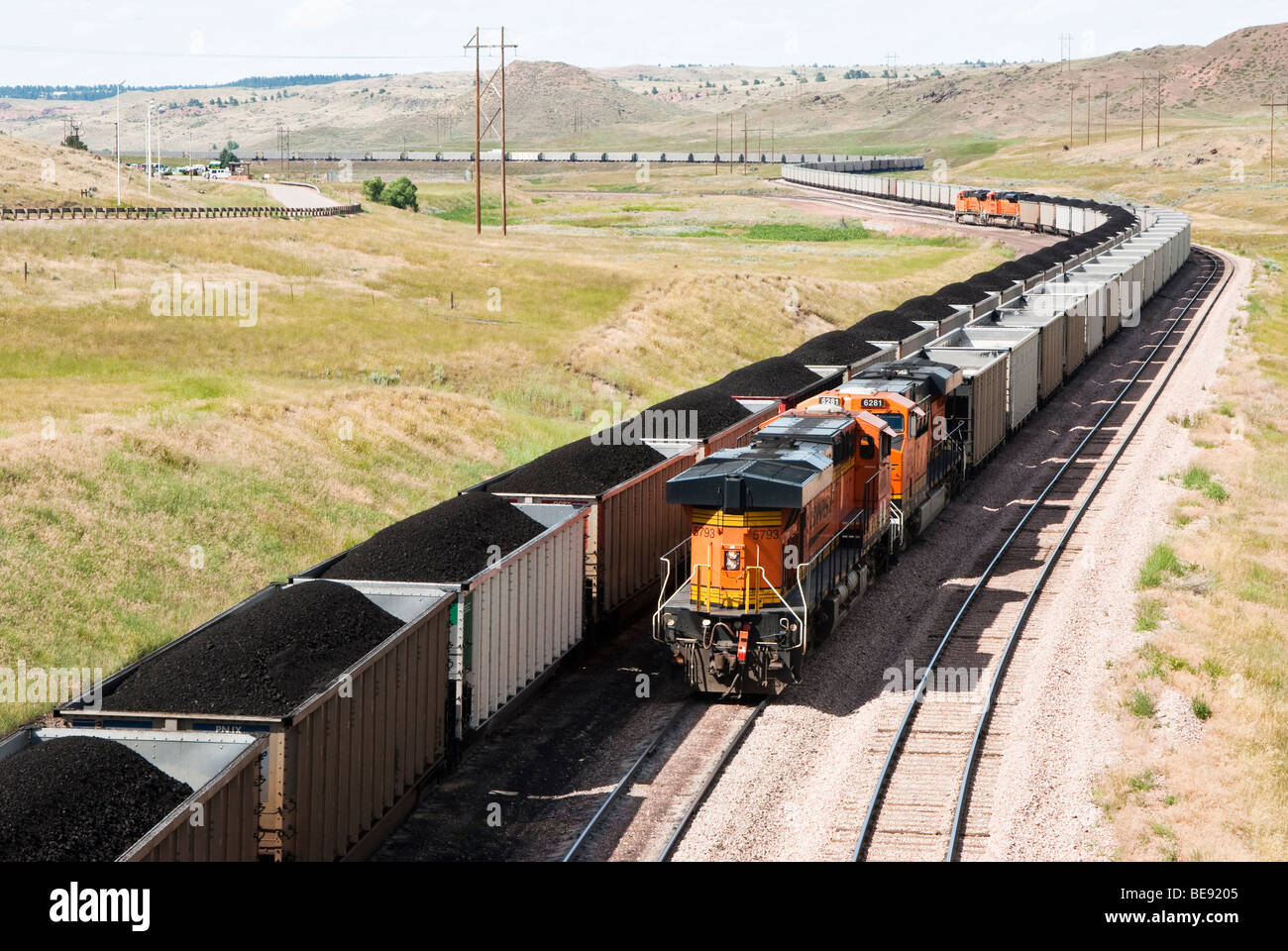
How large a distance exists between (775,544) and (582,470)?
4.39m

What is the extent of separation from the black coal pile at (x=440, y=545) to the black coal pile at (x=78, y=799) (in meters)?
6.57

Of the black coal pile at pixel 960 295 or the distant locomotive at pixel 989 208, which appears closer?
the black coal pile at pixel 960 295

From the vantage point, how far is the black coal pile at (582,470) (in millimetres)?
23719

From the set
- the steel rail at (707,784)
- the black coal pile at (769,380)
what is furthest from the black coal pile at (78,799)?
the black coal pile at (769,380)

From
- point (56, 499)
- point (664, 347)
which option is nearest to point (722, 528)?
point (56, 499)

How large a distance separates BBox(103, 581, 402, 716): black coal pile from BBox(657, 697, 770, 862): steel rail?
4.35 m

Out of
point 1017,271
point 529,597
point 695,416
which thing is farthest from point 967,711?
point 1017,271

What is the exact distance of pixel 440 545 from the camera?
63.9 feet

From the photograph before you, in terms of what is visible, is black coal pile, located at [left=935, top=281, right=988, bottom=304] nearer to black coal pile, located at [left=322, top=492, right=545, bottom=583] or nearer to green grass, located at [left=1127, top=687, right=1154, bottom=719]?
green grass, located at [left=1127, top=687, right=1154, bottom=719]

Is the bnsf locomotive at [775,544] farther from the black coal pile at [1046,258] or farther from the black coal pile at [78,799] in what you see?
the black coal pile at [1046,258]

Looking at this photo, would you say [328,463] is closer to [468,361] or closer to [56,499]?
[56,499]

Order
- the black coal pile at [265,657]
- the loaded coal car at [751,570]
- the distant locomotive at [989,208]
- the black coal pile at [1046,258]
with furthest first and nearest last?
the distant locomotive at [989,208], the black coal pile at [1046,258], the loaded coal car at [751,570], the black coal pile at [265,657]

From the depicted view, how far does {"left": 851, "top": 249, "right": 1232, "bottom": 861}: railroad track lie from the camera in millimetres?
17781

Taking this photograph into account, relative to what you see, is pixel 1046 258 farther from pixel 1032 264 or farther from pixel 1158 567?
pixel 1158 567
